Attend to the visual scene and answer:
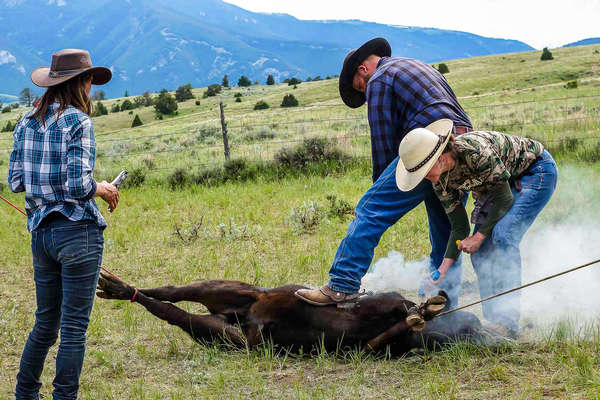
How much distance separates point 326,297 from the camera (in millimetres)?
3828

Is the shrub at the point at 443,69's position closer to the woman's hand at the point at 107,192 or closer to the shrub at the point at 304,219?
the shrub at the point at 304,219

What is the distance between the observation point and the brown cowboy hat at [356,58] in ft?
14.0

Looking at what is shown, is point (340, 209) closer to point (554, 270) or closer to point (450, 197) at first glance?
point (554, 270)

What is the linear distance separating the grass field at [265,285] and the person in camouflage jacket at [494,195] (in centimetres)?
41

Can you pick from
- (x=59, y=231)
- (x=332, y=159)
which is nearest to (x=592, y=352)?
(x=59, y=231)

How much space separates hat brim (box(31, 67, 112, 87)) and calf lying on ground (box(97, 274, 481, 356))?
4.56 feet

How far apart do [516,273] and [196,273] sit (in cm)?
331

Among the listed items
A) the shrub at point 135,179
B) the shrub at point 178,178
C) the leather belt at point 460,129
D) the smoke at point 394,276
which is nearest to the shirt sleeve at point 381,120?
the leather belt at point 460,129

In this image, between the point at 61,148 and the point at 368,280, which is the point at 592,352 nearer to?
the point at 368,280

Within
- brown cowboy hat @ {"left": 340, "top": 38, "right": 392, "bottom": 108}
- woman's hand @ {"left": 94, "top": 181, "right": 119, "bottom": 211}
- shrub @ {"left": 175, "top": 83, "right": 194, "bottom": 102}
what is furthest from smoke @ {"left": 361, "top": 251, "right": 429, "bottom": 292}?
shrub @ {"left": 175, "top": 83, "right": 194, "bottom": 102}

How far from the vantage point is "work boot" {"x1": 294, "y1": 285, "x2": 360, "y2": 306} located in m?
3.82

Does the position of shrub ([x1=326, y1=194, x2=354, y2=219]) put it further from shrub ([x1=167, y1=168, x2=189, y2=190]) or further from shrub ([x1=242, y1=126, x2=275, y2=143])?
shrub ([x1=242, y1=126, x2=275, y2=143])

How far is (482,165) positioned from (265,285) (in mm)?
2623

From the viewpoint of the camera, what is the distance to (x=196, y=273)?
19.8ft
